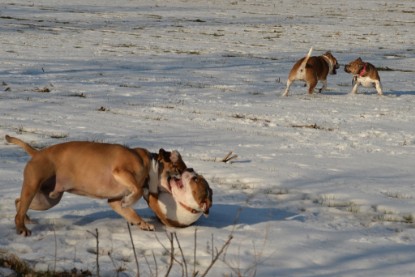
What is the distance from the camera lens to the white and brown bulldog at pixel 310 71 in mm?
16114

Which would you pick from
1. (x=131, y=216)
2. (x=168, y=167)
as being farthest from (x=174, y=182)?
(x=131, y=216)

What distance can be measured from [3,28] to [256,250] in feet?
86.7

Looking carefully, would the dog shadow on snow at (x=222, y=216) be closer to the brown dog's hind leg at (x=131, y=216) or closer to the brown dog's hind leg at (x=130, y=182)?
the brown dog's hind leg at (x=131, y=216)

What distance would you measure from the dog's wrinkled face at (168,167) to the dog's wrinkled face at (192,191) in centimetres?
4

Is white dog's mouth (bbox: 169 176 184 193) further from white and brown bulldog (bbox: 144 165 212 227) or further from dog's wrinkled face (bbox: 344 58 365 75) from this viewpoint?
dog's wrinkled face (bbox: 344 58 365 75)

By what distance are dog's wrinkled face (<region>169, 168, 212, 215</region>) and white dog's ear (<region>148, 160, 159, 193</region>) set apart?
0.12 metres

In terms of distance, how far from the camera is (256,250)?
5605mm

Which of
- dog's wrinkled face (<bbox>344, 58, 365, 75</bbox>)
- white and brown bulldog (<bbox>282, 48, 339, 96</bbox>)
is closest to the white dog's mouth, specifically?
white and brown bulldog (<bbox>282, 48, 339, 96</bbox>)

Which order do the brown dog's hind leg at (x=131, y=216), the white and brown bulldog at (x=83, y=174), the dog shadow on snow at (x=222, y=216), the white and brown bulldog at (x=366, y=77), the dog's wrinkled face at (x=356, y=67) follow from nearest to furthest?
the white and brown bulldog at (x=83, y=174) → the brown dog's hind leg at (x=131, y=216) → the dog shadow on snow at (x=222, y=216) → the white and brown bulldog at (x=366, y=77) → the dog's wrinkled face at (x=356, y=67)

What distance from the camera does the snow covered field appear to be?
5578mm

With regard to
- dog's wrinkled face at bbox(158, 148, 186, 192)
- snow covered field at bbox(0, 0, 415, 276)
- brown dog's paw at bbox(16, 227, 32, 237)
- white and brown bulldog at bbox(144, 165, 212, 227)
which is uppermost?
dog's wrinkled face at bbox(158, 148, 186, 192)

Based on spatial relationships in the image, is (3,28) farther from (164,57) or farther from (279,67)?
(279,67)

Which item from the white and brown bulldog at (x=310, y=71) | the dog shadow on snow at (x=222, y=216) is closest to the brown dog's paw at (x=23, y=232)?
the dog shadow on snow at (x=222, y=216)

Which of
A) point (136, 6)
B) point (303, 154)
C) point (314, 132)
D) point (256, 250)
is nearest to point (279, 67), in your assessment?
point (314, 132)
